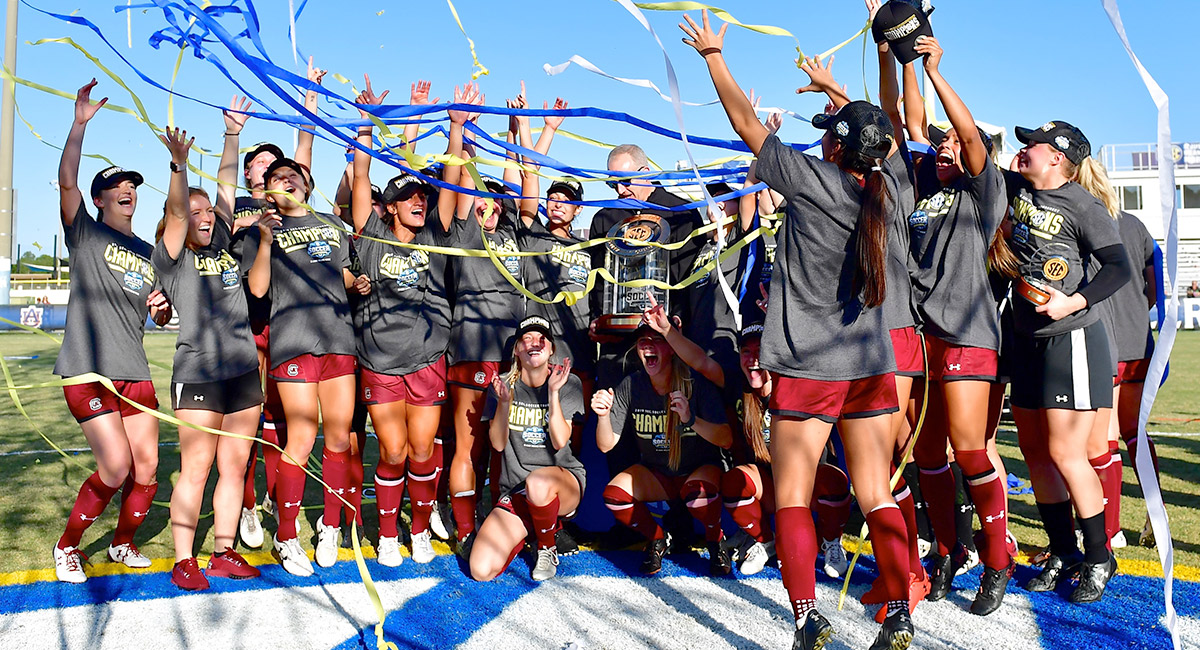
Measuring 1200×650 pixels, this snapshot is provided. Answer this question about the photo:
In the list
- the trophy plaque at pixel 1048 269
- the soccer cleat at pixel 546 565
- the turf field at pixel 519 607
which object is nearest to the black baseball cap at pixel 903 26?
the trophy plaque at pixel 1048 269

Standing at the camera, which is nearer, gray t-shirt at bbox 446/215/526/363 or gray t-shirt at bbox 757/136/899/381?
gray t-shirt at bbox 757/136/899/381

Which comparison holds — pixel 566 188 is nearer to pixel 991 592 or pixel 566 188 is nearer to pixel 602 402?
pixel 602 402

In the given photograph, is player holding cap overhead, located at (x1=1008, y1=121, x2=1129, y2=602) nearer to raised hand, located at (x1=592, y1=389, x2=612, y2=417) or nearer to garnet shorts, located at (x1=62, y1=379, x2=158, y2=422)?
raised hand, located at (x1=592, y1=389, x2=612, y2=417)

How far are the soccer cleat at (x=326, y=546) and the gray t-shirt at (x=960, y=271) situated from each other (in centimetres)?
316

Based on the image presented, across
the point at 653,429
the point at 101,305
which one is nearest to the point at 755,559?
the point at 653,429

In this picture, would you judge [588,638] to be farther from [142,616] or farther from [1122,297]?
[1122,297]

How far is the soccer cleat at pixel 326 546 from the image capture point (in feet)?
15.0

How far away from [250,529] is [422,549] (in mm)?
1079

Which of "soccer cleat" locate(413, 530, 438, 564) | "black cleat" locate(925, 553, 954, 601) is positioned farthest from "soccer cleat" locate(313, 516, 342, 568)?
"black cleat" locate(925, 553, 954, 601)

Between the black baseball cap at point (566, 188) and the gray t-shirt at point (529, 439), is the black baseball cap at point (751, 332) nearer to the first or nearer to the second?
the gray t-shirt at point (529, 439)

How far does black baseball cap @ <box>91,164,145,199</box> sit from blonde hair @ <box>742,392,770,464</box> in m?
3.24

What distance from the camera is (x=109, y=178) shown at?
14.2 ft

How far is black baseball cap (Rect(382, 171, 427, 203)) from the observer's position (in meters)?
5.02

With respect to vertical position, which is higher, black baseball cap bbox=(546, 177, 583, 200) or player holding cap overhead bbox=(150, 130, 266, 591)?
black baseball cap bbox=(546, 177, 583, 200)
